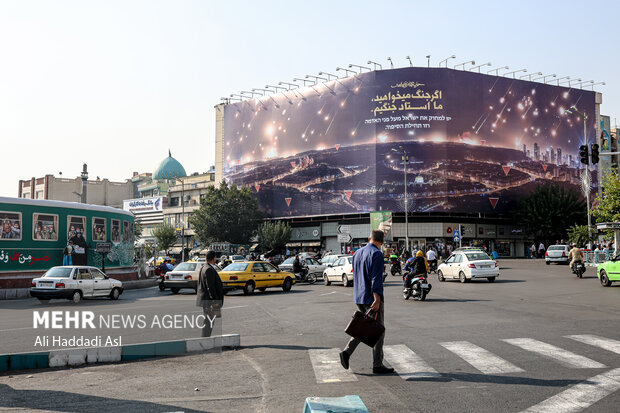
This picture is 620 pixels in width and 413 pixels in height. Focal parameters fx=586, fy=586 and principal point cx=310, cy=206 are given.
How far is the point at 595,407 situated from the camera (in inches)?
215

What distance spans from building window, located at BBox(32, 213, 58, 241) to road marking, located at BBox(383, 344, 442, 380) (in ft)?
66.5

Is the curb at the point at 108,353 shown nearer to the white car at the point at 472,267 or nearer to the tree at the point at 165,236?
the white car at the point at 472,267

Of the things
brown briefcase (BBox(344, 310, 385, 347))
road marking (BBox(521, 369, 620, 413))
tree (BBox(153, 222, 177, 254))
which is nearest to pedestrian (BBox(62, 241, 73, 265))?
brown briefcase (BBox(344, 310, 385, 347))

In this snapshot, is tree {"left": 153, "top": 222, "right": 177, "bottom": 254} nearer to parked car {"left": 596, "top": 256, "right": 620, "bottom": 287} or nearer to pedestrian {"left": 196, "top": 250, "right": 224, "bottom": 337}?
parked car {"left": 596, "top": 256, "right": 620, "bottom": 287}

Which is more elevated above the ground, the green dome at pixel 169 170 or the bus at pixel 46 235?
the green dome at pixel 169 170

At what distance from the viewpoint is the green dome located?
109312mm

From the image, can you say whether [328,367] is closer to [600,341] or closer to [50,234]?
[600,341]

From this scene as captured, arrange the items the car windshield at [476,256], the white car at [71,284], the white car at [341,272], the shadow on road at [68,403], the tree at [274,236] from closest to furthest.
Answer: the shadow on road at [68,403] → the white car at [71,284] → the white car at [341,272] → the car windshield at [476,256] → the tree at [274,236]

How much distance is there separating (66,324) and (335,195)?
59.6 meters

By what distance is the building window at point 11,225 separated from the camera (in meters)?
23.6

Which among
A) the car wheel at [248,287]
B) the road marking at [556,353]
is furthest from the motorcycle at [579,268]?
the road marking at [556,353]

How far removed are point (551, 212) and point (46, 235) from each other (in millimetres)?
56331

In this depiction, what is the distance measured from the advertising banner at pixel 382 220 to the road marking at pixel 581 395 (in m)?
60.4

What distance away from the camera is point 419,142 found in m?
67.8
